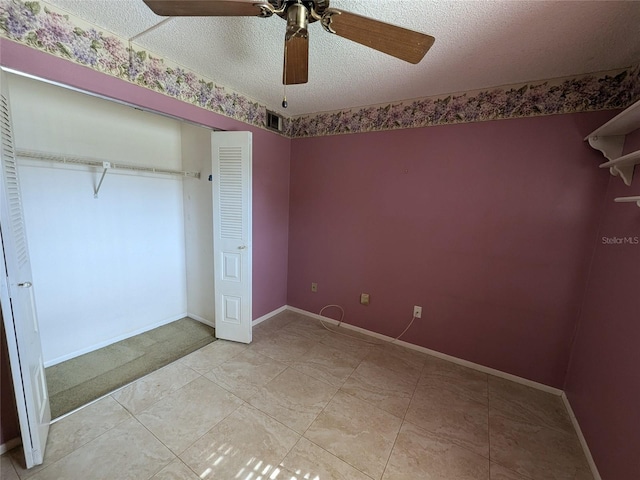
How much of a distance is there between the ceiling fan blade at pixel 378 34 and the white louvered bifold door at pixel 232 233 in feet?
4.57

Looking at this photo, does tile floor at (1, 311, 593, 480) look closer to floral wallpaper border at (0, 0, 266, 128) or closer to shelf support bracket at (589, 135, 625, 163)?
shelf support bracket at (589, 135, 625, 163)

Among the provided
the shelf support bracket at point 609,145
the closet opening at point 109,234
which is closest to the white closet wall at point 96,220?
the closet opening at point 109,234

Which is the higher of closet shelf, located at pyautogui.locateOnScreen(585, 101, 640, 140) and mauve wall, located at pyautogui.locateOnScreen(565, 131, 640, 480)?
closet shelf, located at pyautogui.locateOnScreen(585, 101, 640, 140)

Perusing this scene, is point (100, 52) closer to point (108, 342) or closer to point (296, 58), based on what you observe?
point (296, 58)

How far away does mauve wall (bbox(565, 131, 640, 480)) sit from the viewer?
50.0 inches

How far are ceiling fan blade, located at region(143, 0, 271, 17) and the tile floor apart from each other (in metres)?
2.16

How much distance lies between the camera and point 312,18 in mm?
1101

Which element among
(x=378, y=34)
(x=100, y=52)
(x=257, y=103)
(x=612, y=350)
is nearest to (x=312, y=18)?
(x=378, y=34)

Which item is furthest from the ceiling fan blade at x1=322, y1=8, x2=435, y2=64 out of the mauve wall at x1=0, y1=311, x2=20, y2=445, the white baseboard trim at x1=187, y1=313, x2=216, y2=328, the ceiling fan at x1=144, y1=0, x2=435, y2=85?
the white baseboard trim at x1=187, y1=313, x2=216, y2=328

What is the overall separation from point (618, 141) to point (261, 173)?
2.86 m

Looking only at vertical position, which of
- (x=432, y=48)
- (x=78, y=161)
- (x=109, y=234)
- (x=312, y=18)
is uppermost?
(x=432, y=48)

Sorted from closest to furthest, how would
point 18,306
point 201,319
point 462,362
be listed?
point 18,306 < point 462,362 < point 201,319

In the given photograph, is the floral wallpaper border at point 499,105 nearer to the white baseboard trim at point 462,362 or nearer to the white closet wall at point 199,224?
the white closet wall at point 199,224

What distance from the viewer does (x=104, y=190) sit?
2.30m
